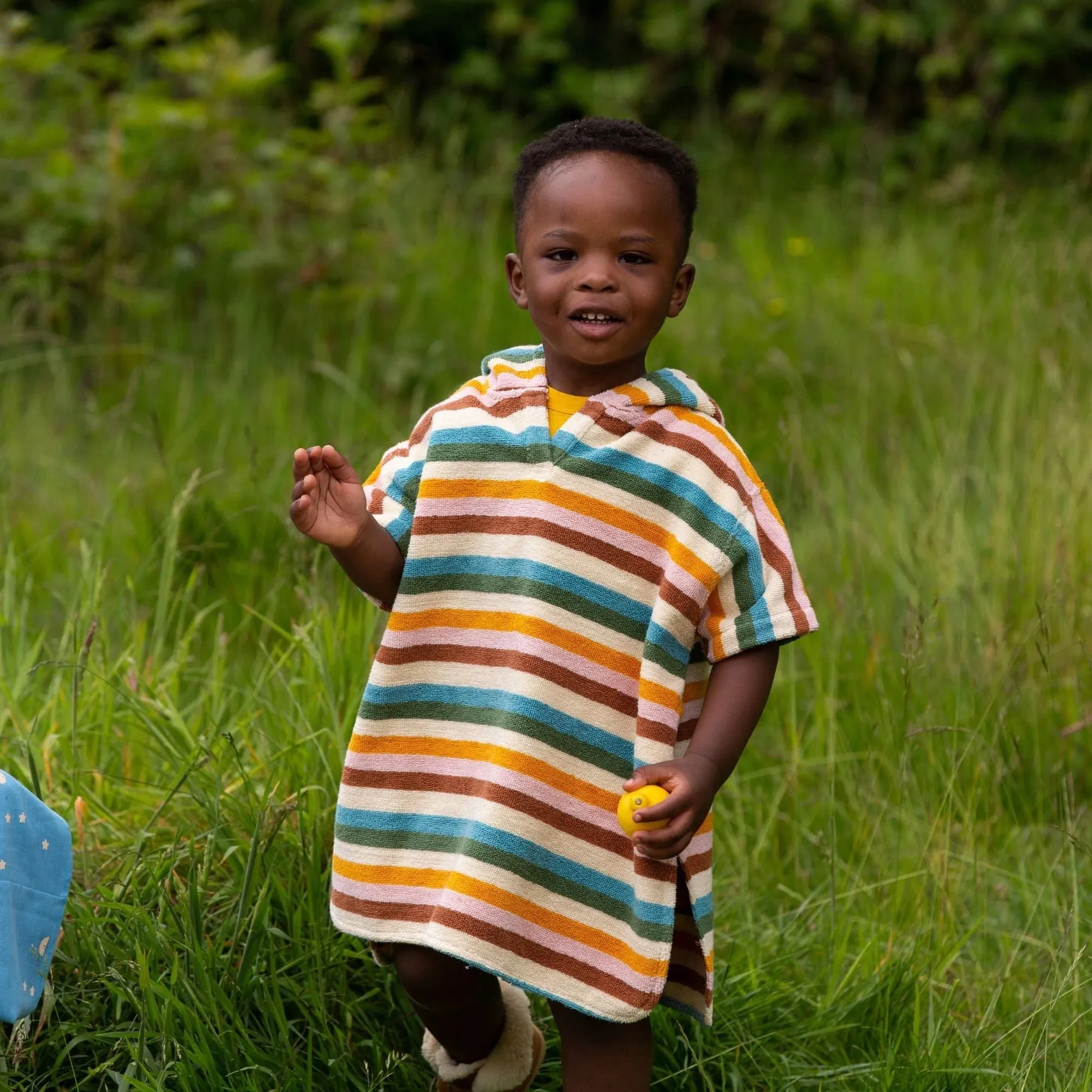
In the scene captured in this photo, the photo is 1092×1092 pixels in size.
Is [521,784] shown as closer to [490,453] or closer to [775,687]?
[490,453]

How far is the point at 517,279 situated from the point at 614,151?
22cm

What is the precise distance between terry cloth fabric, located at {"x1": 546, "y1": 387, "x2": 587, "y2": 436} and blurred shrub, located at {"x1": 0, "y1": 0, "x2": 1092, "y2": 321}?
2822 mm

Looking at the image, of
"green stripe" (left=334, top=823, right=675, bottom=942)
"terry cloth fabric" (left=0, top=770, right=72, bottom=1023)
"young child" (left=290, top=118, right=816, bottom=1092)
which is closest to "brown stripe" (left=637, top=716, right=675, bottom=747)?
"young child" (left=290, top=118, right=816, bottom=1092)

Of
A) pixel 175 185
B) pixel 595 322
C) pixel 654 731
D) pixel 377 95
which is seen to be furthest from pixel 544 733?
pixel 377 95

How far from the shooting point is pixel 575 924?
6.46 ft

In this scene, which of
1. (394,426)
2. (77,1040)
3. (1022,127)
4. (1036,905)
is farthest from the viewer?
(1022,127)

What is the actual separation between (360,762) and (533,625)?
0.98 feet

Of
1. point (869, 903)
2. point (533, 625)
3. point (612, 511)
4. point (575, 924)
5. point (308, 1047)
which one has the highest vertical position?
point (612, 511)

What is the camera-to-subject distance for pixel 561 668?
1.96m

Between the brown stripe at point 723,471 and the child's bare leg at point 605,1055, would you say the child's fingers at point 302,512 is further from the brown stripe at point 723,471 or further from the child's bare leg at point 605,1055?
the child's bare leg at point 605,1055

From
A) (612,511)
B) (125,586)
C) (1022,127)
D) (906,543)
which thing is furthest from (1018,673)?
(1022,127)

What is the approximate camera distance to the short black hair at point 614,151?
196cm

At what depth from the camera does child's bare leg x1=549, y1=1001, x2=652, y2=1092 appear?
2010 mm

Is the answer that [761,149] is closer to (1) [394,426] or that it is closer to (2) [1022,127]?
(2) [1022,127]
